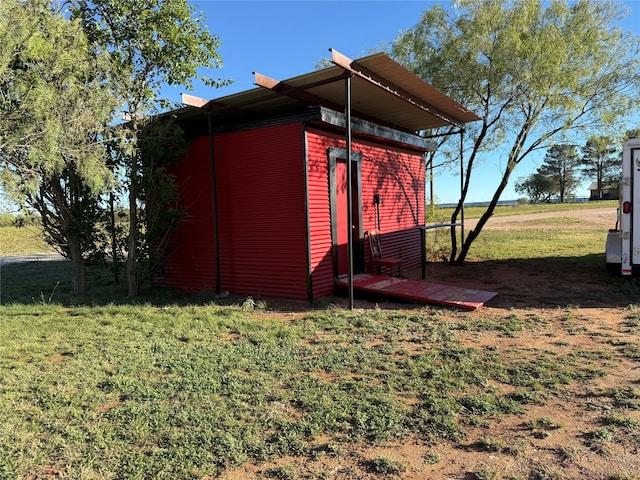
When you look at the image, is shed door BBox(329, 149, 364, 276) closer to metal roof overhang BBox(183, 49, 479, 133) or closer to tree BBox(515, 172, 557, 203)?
metal roof overhang BBox(183, 49, 479, 133)

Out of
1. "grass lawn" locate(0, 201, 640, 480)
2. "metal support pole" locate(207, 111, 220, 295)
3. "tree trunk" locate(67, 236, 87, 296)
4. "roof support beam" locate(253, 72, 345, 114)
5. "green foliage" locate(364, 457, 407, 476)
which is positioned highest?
"roof support beam" locate(253, 72, 345, 114)

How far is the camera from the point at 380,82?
670 centimetres

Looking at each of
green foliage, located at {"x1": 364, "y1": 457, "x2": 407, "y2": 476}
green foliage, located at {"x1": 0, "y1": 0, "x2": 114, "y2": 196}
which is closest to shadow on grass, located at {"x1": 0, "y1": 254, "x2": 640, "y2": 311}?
green foliage, located at {"x1": 0, "y1": 0, "x2": 114, "y2": 196}

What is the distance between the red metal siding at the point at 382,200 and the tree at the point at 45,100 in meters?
3.34

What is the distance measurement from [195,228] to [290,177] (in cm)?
263

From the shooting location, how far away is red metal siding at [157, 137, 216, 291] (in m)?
8.36

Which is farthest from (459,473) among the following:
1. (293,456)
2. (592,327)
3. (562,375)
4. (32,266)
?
(32,266)

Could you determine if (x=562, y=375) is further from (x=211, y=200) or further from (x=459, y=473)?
(x=211, y=200)

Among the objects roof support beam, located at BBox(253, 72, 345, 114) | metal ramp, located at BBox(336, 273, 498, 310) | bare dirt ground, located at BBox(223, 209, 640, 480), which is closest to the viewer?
bare dirt ground, located at BBox(223, 209, 640, 480)

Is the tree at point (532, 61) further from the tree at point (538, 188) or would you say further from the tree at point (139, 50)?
the tree at point (538, 188)

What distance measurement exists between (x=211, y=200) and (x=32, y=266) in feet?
31.6

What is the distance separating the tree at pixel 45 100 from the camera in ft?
14.2

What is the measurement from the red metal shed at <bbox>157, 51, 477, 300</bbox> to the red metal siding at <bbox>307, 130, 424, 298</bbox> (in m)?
0.03

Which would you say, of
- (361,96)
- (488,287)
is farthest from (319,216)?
(488,287)
